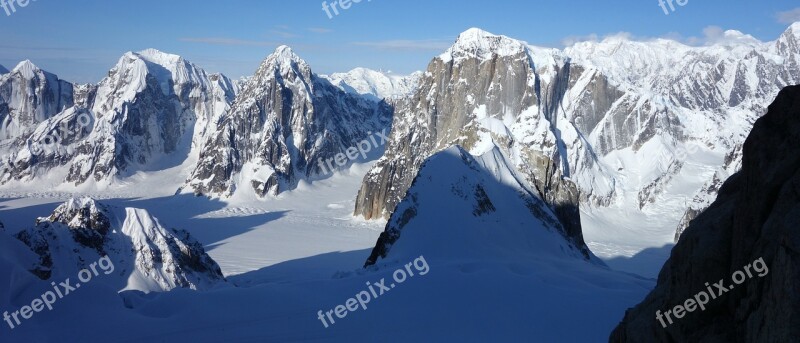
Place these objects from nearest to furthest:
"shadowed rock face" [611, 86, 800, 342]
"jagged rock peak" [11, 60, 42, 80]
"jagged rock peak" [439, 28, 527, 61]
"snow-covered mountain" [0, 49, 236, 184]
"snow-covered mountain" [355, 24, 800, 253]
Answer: "shadowed rock face" [611, 86, 800, 342]
"snow-covered mountain" [355, 24, 800, 253]
"jagged rock peak" [439, 28, 527, 61]
"snow-covered mountain" [0, 49, 236, 184]
"jagged rock peak" [11, 60, 42, 80]

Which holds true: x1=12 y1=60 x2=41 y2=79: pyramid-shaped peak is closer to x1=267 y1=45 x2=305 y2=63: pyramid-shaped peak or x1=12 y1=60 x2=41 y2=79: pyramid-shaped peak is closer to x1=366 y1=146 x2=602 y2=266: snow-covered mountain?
x1=267 y1=45 x2=305 y2=63: pyramid-shaped peak

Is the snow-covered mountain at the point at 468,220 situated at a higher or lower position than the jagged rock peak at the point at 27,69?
lower

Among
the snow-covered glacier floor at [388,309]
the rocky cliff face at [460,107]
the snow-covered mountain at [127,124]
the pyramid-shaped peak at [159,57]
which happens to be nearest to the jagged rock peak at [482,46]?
the rocky cliff face at [460,107]

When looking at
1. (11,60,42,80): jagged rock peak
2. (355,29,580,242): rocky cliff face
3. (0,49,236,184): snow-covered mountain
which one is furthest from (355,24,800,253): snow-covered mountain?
(11,60,42,80): jagged rock peak

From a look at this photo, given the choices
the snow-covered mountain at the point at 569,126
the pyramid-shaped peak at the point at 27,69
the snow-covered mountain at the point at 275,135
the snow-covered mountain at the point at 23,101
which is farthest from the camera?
the pyramid-shaped peak at the point at 27,69

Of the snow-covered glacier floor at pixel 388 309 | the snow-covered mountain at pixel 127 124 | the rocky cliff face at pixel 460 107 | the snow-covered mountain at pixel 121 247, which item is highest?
the snow-covered mountain at pixel 127 124

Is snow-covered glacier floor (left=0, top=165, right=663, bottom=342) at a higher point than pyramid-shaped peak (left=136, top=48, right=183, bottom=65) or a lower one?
lower

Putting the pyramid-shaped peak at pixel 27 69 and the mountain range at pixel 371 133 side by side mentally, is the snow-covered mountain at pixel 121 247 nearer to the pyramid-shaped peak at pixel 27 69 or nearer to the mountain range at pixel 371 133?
the mountain range at pixel 371 133

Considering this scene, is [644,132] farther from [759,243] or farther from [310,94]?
[759,243]
